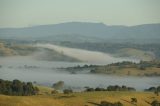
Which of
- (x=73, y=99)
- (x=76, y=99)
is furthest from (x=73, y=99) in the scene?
(x=76, y=99)

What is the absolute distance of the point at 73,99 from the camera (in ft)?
484

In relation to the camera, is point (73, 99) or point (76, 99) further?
point (76, 99)

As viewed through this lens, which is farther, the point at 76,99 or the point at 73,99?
the point at 76,99

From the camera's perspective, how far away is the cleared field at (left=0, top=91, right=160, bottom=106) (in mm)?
126769

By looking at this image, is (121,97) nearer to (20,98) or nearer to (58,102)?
(58,102)

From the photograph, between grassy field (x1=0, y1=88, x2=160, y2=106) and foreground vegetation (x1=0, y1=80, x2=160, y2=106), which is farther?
foreground vegetation (x1=0, y1=80, x2=160, y2=106)

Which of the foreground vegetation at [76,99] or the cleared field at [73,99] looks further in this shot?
the foreground vegetation at [76,99]

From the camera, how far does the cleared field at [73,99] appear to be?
416 feet

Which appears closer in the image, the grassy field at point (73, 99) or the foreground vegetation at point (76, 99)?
the grassy field at point (73, 99)

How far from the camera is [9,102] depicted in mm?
122625

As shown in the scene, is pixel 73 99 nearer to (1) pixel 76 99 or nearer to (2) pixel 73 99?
(2) pixel 73 99

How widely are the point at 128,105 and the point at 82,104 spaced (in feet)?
71.0

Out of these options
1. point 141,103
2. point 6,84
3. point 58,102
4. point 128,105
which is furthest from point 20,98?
point 6,84

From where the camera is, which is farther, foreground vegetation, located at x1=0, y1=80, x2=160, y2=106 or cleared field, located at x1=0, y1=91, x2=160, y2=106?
foreground vegetation, located at x1=0, y1=80, x2=160, y2=106
